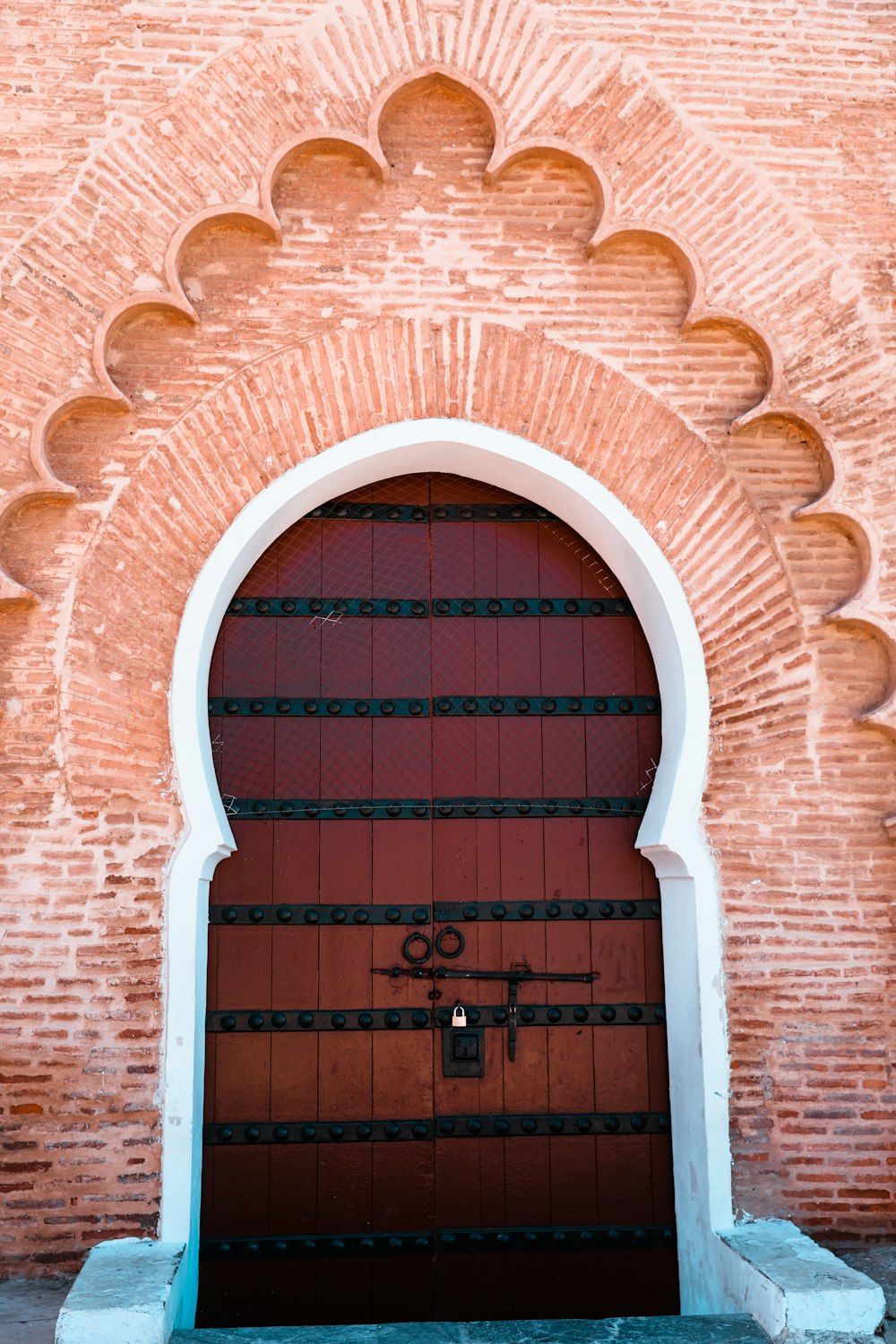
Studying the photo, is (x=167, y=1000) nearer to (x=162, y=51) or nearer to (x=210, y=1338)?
(x=210, y=1338)

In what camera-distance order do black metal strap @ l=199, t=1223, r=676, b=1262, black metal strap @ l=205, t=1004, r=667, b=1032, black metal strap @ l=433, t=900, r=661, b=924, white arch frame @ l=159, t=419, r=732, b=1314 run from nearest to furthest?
white arch frame @ l=159, t=419, r=732, b=1314, black metal strap @ l=199, t=1223, r=676, b=1262, black metal strap @ l=205, t=1004, r=667, b=1032, black metal strap @ l=433, t=900, r=661, b=924

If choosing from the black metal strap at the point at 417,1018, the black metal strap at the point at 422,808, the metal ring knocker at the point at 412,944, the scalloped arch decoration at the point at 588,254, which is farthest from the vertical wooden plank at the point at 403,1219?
the scalloped arch decoration at the point at 588,254

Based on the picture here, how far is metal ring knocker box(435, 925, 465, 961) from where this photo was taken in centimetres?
415

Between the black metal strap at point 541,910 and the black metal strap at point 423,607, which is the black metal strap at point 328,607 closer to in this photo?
the black metal strap at point 423,607

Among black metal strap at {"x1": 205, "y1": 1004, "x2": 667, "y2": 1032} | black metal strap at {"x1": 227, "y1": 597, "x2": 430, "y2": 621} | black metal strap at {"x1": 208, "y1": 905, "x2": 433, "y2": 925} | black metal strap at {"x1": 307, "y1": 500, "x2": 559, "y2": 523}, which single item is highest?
black metal strap at {"x1": 307, "y1": 500, "x2": 559, "y2": 523}

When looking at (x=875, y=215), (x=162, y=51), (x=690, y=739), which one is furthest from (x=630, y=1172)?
(x=162, y=51)

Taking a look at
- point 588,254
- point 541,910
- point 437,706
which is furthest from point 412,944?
point 588,254

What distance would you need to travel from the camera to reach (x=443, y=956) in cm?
415

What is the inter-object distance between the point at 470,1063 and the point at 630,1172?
66cm

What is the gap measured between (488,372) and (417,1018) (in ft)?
7.42

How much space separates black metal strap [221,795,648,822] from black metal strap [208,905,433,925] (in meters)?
0.31

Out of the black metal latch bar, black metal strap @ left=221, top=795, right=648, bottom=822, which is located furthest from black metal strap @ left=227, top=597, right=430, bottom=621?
the black metal latch bar

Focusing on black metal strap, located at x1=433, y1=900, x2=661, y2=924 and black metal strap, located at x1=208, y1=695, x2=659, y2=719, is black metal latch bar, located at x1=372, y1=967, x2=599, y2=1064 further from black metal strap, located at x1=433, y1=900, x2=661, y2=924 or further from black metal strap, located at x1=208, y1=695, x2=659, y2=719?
black metal strap, located at x1=208, y1=695, x2=659, y2=719

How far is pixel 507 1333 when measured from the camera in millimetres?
3193
